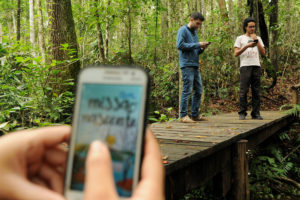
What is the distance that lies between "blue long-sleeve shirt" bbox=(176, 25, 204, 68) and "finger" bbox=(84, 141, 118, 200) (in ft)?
13.5

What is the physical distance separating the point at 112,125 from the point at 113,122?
0.01m

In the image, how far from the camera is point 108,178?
0.69 meters

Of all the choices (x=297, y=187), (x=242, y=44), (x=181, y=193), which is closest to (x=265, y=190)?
(x=297, y=187)

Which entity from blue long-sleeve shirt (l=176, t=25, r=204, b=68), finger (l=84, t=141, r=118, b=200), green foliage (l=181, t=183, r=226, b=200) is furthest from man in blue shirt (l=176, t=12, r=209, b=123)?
finger (l=84, t=141, r=118, b=200)

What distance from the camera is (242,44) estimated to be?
5027mm

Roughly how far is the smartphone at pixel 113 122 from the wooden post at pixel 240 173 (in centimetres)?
294

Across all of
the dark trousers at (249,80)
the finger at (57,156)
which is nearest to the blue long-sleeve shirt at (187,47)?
the dark trousers at (249,80)

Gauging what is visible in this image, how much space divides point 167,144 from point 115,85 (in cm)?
216

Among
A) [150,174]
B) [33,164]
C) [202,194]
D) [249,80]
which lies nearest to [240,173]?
[202,194]

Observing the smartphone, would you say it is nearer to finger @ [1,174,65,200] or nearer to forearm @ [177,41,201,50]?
finger @ [1,174,65,200]

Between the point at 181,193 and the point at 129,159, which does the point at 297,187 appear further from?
the point at 129,159

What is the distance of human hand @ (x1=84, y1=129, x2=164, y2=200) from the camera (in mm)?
678

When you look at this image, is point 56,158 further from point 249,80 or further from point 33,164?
point 249,80

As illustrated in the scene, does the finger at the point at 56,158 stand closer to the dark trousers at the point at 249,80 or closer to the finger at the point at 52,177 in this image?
the finger at the point at 52,177
